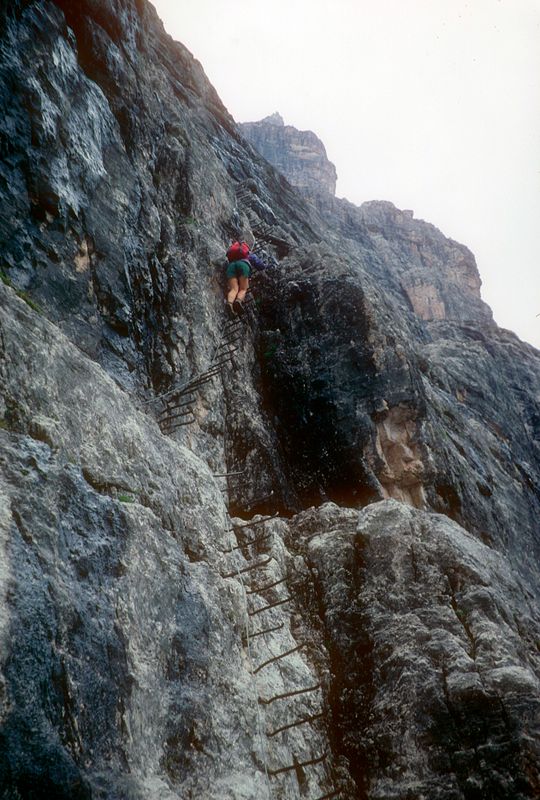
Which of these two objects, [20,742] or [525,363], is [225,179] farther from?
[525,363]

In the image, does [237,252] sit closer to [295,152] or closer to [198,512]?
[198,512]

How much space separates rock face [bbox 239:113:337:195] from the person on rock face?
69.3 metres

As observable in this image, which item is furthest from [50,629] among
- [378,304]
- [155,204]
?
[378,304]

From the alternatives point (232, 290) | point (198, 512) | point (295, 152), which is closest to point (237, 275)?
point (232, 290)

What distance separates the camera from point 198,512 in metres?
8.59

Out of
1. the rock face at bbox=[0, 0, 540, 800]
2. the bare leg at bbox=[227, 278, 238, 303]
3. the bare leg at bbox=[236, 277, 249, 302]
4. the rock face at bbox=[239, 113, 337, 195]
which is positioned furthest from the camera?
the rock face at bbox=[239, 113, 337, 195]

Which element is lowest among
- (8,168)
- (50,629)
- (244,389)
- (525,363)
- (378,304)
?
(50,629)

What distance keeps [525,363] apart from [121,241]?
31882mm

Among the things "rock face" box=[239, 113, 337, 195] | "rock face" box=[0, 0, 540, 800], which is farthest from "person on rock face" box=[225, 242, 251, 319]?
"rock face" box=[239, 113, 337, 195]

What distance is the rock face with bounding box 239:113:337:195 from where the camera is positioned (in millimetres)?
80562

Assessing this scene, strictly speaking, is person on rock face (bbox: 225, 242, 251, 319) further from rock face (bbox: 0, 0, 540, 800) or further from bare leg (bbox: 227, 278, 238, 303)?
rock face (bbox: 0, 0, 540, 800)

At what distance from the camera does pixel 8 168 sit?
863 cm

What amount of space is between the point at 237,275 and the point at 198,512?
295 inches

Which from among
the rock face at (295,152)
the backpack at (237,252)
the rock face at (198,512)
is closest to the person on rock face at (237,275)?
the backpack at (237,252)
